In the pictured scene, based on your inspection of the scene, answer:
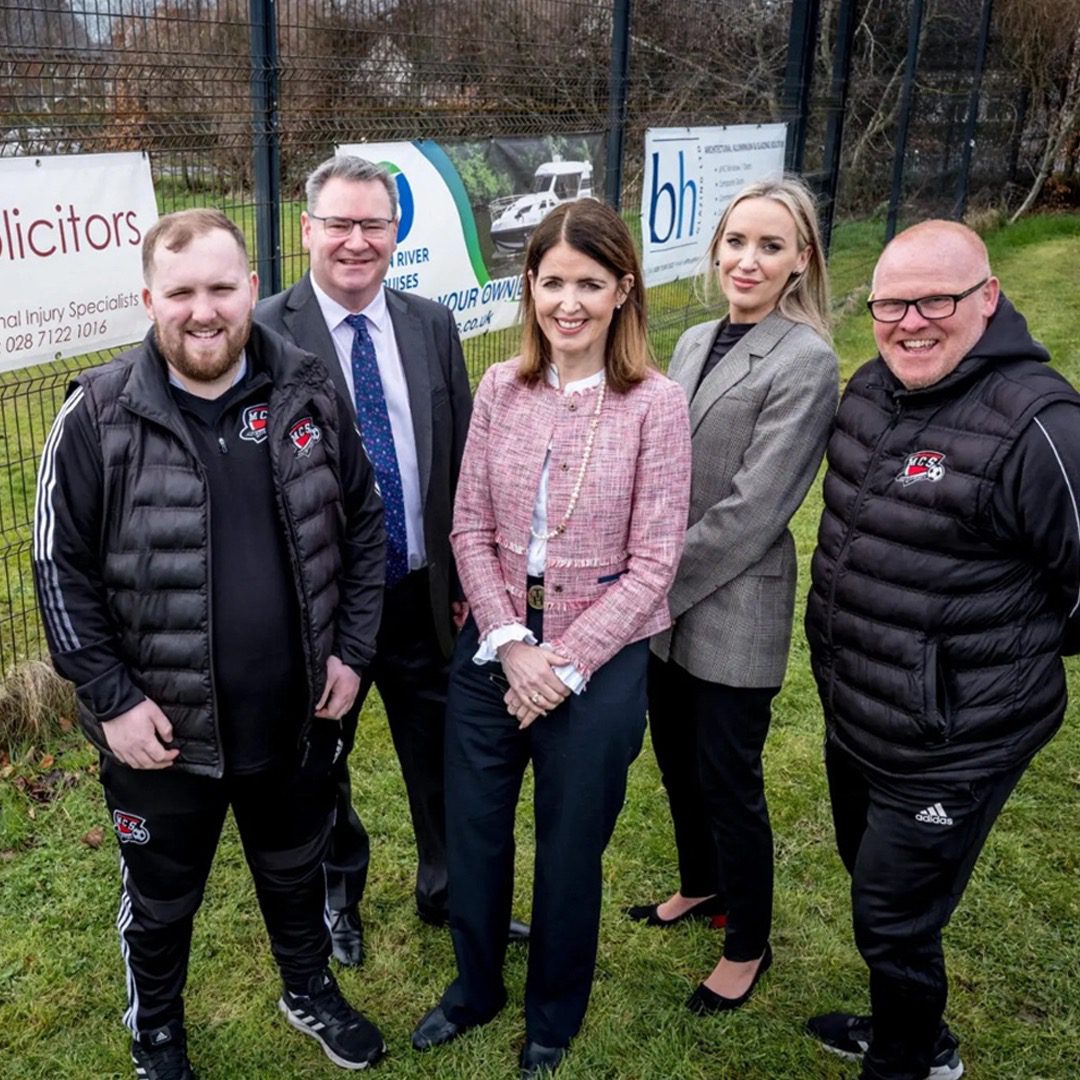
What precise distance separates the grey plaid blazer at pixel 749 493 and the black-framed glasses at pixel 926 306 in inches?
11.7

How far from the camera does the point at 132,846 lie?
237cm

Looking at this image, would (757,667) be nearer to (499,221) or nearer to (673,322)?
(499,221)

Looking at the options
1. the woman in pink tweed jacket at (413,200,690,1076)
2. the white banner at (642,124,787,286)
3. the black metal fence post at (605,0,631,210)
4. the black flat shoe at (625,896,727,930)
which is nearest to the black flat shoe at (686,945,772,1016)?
the black flat shoe at (625,896,727,930)

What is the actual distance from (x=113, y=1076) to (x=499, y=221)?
403cm

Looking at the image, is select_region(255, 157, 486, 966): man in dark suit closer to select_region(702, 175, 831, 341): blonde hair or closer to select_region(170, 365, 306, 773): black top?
select_region(170, 365, 306, 773): black top

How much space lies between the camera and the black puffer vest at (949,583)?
2.12m

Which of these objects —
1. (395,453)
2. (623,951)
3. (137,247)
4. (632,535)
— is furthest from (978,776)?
(137,247)

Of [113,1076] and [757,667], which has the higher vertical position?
[757,667]

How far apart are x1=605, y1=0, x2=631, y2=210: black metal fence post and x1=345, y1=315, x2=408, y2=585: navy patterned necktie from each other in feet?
11.9

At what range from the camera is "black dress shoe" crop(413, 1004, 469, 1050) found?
2.72m

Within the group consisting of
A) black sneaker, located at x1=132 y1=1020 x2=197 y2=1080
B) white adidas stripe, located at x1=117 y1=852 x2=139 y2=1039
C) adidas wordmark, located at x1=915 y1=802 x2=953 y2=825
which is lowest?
black sneaker, located at x1=132 y1=1020 x2=197 y2=1080

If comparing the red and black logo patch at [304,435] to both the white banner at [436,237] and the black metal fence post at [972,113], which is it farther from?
the black metal fence post at [972,113]

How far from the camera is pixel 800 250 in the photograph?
262 cm

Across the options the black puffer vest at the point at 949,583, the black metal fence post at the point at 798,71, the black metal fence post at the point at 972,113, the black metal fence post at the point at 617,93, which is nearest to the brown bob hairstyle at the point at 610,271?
the black puffer vest at the point at 949,583
